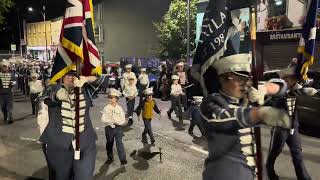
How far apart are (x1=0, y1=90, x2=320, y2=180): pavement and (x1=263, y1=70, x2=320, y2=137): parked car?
25.2 inches

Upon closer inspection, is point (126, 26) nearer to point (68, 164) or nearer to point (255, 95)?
point (68, 164)

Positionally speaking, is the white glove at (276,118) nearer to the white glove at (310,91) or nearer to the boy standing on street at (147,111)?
the white glove at (310,91)

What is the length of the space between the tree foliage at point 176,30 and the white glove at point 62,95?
2691 cm

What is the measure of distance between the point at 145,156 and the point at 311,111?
4965mm

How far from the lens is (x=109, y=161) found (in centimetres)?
870

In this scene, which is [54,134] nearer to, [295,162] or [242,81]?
[242,81]

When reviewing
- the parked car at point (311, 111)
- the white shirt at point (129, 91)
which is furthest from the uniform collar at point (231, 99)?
the white shirt at point (129, 91)

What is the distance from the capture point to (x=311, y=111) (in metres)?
11.3

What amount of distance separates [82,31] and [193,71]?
79.6 inches

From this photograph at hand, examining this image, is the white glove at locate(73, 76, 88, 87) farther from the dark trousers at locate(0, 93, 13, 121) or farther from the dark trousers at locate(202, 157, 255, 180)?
the dark trousers at locate(0, 93, 13, 121)

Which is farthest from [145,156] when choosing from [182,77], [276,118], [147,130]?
[182,77]

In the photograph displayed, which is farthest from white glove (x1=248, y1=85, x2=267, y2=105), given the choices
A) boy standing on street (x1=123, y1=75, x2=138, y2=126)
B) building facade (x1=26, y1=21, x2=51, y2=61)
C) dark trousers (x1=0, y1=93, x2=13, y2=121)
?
building facade (x1=26, y1=21, x2=51, y2=61)

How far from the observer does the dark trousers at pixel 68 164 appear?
5059 millimetres

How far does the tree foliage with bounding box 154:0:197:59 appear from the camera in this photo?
3166 cm
